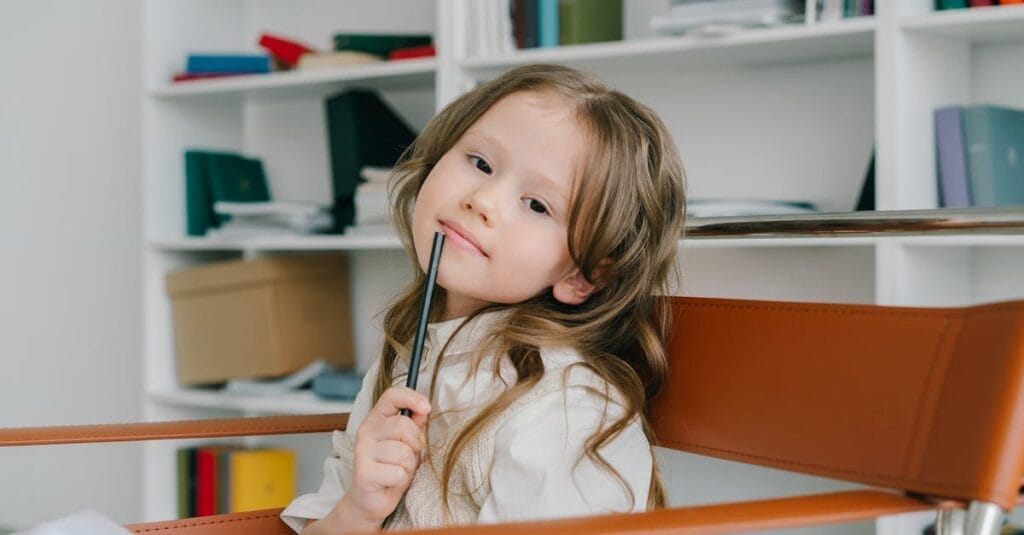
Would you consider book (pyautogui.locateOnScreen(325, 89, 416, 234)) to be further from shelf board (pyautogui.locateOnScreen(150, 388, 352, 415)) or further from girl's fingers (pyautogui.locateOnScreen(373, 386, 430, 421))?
girl's fingers (pyautogui.locateOnScreen(373, 386, 430, 421))

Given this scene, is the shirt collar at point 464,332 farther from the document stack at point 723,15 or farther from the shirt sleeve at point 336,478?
the document stack at point 723,15

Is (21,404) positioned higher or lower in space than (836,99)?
lower

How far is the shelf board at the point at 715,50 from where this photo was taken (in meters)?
2.13

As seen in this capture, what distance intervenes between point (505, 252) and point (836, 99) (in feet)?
4.38

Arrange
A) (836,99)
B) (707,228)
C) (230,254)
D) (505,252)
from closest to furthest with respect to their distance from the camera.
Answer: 1. (505,252)
2. (707,228)
3. (836,99)
4. (230,254)

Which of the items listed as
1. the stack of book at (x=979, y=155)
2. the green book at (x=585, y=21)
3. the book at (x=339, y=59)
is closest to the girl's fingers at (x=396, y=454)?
the stack of book at (x=979, y=155)

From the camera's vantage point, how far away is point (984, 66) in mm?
2279

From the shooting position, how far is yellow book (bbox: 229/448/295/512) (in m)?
2.92

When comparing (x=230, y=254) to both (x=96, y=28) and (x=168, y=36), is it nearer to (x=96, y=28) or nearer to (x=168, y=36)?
(x=168, y=36)

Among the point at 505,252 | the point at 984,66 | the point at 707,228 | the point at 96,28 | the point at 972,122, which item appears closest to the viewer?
the point at 505,252

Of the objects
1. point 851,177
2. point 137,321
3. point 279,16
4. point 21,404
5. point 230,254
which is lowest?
point 21,404

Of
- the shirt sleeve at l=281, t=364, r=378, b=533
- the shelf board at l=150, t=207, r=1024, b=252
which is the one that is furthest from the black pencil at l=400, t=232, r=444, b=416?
the shelf board at l=150, t=207, r=1024, b=252

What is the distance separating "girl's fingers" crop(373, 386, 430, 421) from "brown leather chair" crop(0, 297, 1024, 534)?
27 centimetres

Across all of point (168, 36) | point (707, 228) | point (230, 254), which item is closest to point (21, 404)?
point (230, 254)
